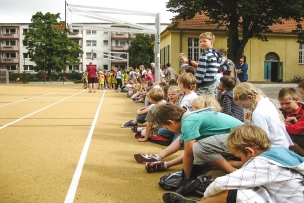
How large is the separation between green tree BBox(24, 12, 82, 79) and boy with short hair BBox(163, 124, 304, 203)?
A: 65369mm

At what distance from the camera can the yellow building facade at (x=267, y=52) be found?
42.6 metres

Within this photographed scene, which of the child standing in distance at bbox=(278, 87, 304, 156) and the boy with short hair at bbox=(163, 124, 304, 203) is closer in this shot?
the boy with short hair at bbox=(163, 124, 304, 203)

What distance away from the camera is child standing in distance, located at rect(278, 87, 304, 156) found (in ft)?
16.8

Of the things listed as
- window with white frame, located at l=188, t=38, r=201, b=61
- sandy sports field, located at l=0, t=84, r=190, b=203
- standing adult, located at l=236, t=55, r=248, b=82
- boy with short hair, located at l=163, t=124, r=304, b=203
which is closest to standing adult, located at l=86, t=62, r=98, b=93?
standing adult, located at l=236, t=55, r=248, b=82

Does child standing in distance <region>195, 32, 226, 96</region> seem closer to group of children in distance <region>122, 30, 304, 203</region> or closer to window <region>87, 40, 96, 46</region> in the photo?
group of children in distance <region>122, 30, 304, 203</region>

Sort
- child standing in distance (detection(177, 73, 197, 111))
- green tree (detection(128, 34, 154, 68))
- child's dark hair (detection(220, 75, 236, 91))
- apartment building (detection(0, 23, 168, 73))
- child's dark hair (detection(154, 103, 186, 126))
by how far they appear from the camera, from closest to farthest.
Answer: child's dark hair (detection(154, 103, 186, 126)) → child standing in distance (detection(177, 73, 197, 111)) → child's dark hair (detection(220, 75, 236, 91)) → green tree (detection(128, 34, 154, 68)) → apartment building (detection(0, 23, 168, 73))

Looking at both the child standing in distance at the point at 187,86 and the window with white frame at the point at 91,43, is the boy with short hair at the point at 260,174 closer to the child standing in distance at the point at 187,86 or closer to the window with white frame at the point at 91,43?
the child standing in distance at the point at 187,86

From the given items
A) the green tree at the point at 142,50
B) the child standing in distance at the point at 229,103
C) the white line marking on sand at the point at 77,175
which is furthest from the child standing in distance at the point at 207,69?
the green tree at the point at 142,50

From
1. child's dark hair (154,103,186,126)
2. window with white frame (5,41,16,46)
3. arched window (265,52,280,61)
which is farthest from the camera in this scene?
window with white frame (5,41,16,46)

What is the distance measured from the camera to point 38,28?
2653 inches

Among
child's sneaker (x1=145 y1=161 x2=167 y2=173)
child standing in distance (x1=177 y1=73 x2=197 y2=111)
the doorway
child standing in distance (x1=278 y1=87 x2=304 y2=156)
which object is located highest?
the doorway

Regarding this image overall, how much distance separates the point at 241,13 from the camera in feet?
100

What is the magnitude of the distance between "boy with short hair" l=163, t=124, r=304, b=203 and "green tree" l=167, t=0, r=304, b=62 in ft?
93.5

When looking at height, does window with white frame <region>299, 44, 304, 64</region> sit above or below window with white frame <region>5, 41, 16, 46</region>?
below
